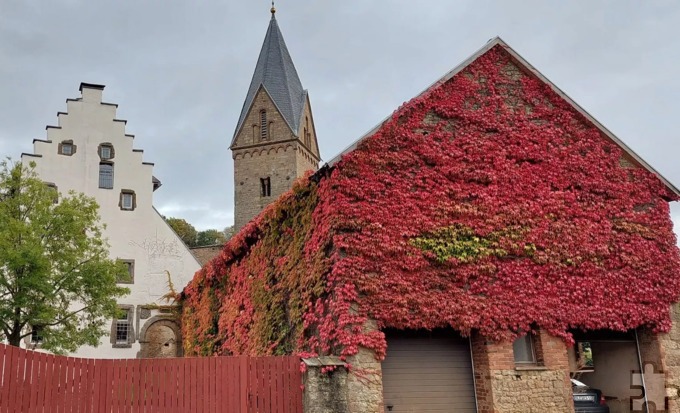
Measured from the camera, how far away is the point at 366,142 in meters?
12.8

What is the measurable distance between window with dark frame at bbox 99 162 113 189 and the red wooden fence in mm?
18211

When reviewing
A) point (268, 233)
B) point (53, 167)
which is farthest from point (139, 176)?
point (268, 233)

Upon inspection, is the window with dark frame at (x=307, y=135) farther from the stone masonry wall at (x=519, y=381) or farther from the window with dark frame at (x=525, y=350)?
the stone masonry wall at (x=519, y=381)

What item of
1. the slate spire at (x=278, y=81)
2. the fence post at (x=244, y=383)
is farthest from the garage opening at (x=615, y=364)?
the slate spire at (x=278, y=81)

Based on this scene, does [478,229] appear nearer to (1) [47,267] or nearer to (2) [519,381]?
(2) [519,381]

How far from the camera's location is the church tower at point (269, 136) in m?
44.2

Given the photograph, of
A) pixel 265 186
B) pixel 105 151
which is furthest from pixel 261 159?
pixel 105 151

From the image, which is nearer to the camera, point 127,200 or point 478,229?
point 478,229

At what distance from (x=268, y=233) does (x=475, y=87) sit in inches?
250

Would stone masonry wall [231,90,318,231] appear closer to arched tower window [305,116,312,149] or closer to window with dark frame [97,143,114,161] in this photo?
arched tower window [305,116,312,149]

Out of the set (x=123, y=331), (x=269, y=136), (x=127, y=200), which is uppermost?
(x=269, y=136)

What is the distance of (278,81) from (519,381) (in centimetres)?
3663

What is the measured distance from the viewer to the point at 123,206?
26938mm

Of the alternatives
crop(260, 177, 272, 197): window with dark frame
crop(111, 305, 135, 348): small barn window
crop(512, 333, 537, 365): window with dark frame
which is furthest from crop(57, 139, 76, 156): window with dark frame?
crop(512, 333, 537, 365): window with dark frame
